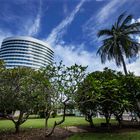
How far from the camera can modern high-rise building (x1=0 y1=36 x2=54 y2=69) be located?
133625 mm

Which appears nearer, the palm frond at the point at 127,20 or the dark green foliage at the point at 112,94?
the dark green foliage at the point at 112,94

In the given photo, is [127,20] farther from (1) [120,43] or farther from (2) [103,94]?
(2) [103,94]

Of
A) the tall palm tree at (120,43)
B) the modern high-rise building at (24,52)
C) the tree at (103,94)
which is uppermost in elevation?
the modern high-rise building at (24,52)

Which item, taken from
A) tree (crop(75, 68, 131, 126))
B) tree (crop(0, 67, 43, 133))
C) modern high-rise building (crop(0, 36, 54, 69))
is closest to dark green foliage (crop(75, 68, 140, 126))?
tree (crop(75, 68, 131, 126))

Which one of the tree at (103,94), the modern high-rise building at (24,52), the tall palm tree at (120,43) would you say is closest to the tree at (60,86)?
the tree at (103,94)

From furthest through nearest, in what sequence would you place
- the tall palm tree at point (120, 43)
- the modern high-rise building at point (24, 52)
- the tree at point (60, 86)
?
the modern high-rise building at point (24, 52)
the tall palm tree at point (120, 43)
the tree at point (60, 86)

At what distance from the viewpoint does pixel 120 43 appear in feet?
67.5

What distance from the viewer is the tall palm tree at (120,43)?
2008 cm

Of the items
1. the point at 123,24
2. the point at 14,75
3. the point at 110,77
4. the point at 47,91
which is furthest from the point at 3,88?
the point at 123,24

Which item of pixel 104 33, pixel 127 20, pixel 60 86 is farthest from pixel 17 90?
pixel 127 20

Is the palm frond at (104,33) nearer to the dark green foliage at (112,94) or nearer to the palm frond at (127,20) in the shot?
the palm frond at (127,20)

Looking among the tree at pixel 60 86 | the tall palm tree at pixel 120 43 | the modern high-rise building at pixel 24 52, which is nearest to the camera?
the tree at pixel 60 86

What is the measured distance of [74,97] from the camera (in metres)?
13.4

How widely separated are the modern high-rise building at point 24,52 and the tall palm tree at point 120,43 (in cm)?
11158
